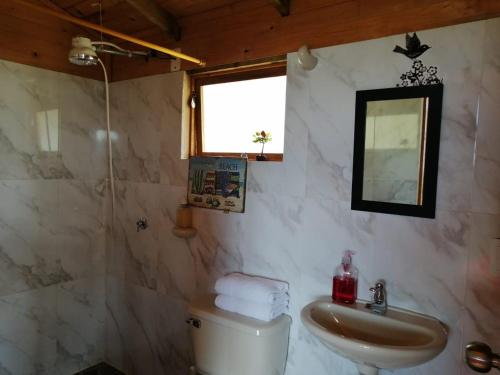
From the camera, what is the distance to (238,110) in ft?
6.56

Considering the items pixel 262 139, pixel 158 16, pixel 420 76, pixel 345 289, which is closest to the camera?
pixel 420 76

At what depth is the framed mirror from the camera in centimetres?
132

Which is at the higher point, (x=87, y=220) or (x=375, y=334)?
(x=87, y=220)

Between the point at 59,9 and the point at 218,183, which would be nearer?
the point at 218,183

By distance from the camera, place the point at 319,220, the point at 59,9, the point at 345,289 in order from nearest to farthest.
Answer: the point at 345,289
the point at 319,220
the point at 59,9

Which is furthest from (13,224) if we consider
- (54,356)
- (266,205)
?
(266,205)

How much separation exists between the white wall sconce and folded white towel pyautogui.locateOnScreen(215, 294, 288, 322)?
1.07 m

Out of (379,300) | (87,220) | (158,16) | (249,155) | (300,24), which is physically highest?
(158,16)

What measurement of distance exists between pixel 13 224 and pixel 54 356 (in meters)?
0.90

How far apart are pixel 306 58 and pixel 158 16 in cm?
94

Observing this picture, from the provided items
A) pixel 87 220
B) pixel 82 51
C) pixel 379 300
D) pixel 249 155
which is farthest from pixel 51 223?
pixel 379 300

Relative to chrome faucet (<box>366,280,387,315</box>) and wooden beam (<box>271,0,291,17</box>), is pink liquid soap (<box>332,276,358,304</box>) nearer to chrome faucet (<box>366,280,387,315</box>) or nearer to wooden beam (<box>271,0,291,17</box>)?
chrome faucet (<box>366,280,387,315</box>)

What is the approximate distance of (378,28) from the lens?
1.43 meters

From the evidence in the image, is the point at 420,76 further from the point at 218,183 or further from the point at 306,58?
the point at 218,183
